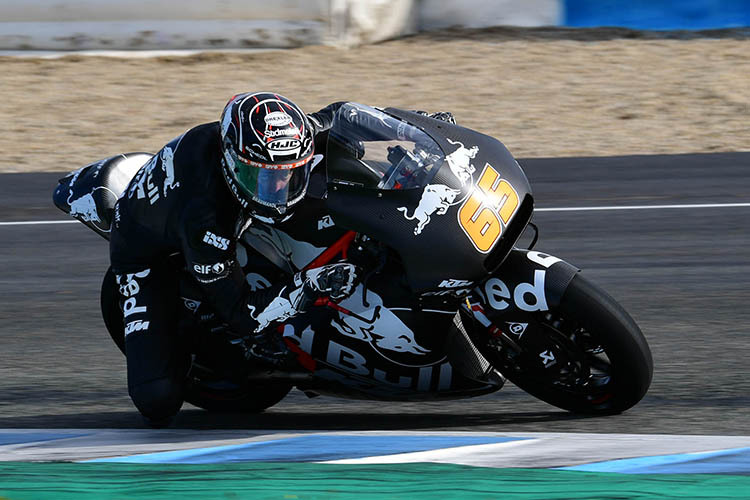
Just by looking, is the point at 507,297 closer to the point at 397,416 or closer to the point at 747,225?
the point at 397,416

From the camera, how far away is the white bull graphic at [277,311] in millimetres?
4043

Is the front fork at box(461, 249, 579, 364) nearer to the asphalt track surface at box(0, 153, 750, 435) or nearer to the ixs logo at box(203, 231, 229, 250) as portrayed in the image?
the asphalt track surface at box(0, 153, 750, 435)

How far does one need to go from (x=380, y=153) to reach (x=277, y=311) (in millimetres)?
689

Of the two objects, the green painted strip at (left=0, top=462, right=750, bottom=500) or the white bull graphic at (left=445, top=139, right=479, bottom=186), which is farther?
the white bull graphic at (left=445, top=139, right=479, bottom=186)

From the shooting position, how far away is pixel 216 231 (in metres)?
4.12

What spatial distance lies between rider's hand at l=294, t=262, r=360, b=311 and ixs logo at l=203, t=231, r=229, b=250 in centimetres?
35

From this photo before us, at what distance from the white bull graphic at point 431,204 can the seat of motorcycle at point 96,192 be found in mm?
1630

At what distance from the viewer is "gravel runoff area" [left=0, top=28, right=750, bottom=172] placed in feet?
35.0

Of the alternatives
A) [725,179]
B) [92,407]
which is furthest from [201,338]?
[725,179]

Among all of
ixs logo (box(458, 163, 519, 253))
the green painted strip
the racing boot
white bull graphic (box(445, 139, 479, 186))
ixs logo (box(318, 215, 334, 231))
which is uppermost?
white bull graphic (box(445, 139, 479, 186))

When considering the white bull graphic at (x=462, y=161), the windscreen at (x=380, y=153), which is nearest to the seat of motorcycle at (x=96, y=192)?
the windscreen at (x=380, y=153)

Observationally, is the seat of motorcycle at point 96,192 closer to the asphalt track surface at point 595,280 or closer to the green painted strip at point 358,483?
the asphalt track surface at point 595,280

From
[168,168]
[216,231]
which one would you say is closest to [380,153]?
[216,231]

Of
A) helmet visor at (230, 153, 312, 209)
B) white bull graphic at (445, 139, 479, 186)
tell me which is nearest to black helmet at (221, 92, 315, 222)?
helmet visor at (230, 153, 312, 209)
